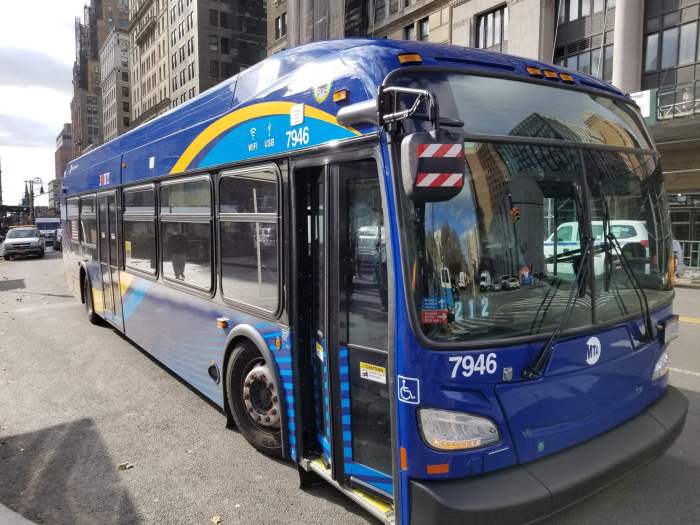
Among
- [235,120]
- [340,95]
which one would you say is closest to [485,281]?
[340,95]

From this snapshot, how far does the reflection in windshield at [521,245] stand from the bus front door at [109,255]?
20.9 ft

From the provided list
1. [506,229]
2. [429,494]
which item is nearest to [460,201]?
[506,229]

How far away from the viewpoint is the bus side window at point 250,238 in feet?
12.9

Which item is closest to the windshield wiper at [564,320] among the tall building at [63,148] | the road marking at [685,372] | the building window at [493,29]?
the road marking at [685,372]

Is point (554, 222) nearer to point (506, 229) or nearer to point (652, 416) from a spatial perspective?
point (506, 229)

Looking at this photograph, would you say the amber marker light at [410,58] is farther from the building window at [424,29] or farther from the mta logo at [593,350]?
the building window at [424,29]

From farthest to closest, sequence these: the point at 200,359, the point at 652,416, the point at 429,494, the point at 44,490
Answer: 1. the point at 200,359
2. the point at 44,490
3. the point at 652,416
4. the point at 429,494

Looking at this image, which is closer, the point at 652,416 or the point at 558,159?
the point at 558,159

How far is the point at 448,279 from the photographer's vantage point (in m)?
2.71

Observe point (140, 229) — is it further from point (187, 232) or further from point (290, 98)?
point (290, 98)

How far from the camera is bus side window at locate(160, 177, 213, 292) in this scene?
16.5 ft

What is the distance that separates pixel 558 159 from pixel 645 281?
3.67ft

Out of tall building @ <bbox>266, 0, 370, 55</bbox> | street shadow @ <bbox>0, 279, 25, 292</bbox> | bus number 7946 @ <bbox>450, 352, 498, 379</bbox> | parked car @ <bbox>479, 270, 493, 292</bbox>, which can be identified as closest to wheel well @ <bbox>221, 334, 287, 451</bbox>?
bus number 7946 @ <bbox>450, 352, 498, 379</bbox>

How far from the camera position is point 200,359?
17.3 feet
